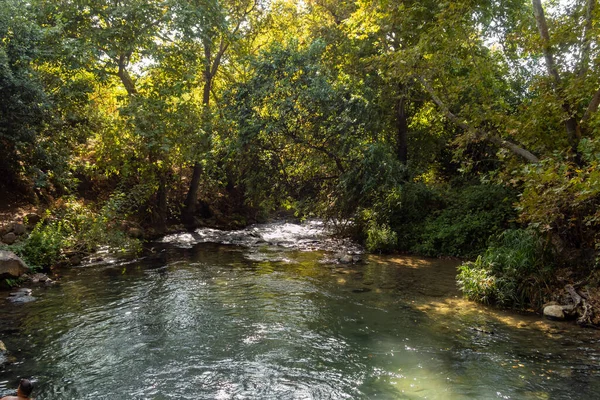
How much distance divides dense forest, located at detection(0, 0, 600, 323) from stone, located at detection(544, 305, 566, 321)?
0.52 meters

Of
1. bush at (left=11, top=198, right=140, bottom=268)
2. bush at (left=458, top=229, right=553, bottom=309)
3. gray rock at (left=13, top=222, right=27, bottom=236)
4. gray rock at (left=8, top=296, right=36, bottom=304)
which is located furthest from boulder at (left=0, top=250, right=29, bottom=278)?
bush at (left=458, top=229, right=553, bottom=309)

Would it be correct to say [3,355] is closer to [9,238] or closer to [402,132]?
[9,238]

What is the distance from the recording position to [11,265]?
10.5 m

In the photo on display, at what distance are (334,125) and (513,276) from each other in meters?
8.81

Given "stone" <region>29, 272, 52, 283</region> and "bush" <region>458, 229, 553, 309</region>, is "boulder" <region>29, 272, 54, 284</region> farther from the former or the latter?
"bush" <region>458, 229, 553, 309</region>

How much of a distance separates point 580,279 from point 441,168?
13.3m

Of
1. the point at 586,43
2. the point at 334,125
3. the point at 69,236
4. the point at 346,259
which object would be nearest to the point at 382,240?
the point at 346,259

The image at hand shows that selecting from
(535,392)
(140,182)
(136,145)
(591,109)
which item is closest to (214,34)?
(136,145)

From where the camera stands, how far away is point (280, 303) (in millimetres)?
9703

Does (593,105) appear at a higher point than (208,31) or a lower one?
lower

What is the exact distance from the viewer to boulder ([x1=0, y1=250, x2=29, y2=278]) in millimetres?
10341

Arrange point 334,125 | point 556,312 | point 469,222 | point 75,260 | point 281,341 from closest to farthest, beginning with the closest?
point 281,341 < point 556,312 < point 75,260 < point 469,222 < point 334,125

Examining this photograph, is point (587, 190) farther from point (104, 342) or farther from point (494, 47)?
point (494, 47)

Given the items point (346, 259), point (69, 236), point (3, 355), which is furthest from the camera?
point (346, 259)
